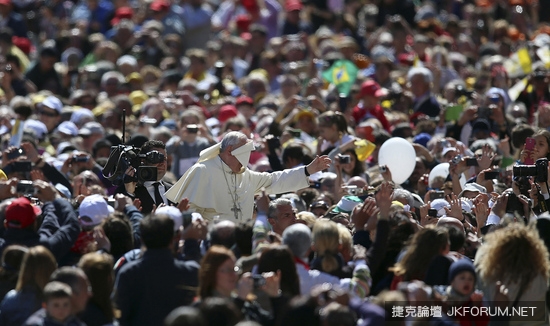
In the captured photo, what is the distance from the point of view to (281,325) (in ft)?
26.2

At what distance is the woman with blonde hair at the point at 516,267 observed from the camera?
878 centimetres

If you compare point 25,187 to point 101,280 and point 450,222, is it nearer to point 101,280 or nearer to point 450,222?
point 101,280

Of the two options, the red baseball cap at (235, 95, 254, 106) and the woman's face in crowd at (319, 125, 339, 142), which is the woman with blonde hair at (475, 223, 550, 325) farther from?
the red baseball cap at (235, 95, 254, 106)

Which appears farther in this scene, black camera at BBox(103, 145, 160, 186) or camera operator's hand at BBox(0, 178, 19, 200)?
black camera at BBox(103, 145, 160, 186)

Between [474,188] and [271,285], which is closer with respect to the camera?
[271,285]

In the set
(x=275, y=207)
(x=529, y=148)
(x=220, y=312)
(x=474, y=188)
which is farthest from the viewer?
(x=529, y=148)

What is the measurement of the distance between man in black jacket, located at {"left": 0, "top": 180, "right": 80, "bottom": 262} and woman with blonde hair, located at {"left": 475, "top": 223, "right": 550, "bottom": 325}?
9.92 feet

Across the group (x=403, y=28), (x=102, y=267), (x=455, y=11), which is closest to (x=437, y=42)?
(x=403, y=28)

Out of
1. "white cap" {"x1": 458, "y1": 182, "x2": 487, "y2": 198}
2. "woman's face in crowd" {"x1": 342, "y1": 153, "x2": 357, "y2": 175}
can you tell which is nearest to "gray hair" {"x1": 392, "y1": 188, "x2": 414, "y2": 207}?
"white cap" {"x1": 458, "y1": 182, "x2": 487, "y2": 198}

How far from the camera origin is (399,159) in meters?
12.9

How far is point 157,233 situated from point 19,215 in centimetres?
140

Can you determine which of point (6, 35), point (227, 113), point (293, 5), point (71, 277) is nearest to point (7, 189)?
point (71, 277)

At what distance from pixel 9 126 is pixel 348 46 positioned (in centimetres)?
539

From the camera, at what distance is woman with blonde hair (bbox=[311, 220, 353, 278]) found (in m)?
9.01
